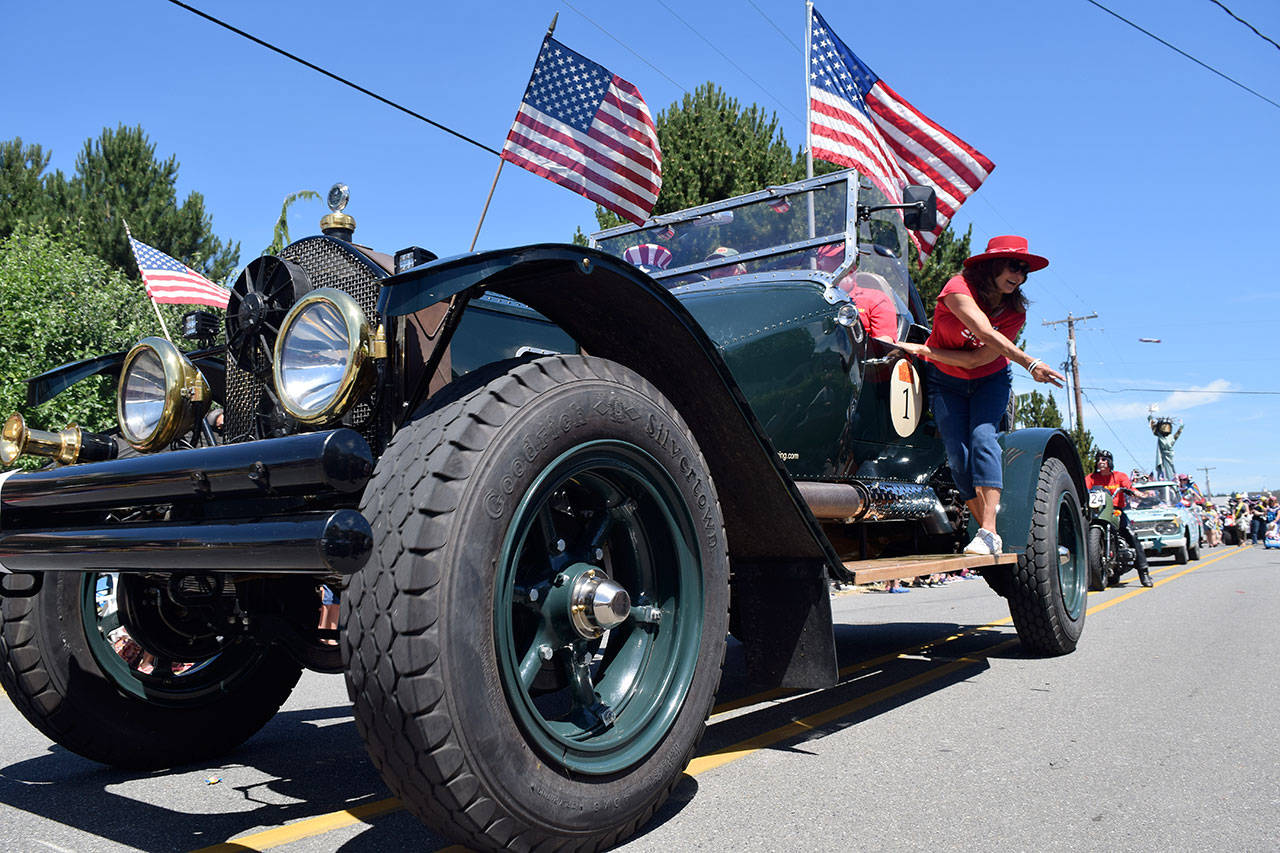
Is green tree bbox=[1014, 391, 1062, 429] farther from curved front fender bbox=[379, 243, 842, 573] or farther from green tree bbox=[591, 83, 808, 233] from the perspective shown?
curved front fender bbox=[379, 243, 842, 573]

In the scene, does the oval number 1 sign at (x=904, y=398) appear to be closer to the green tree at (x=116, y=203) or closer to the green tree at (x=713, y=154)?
the green tree at (x=713, y=154)

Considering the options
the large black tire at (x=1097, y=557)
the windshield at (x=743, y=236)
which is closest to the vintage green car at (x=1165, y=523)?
the large black tire at (x=1097, y=557)

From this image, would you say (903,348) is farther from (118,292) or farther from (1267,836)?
(118,292)

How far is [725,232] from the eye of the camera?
5.16m

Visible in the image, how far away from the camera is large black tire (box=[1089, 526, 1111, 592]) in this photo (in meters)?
11.1

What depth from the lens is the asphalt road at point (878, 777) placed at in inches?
96.0

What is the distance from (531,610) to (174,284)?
4.53 metres

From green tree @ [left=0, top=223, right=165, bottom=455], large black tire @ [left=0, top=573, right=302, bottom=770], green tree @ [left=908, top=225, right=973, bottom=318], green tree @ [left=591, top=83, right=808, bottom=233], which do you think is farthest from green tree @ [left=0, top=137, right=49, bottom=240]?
large black tire @ [left=0, top=573, right=302, bottom=770]

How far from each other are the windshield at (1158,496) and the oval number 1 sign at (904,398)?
1843 cm

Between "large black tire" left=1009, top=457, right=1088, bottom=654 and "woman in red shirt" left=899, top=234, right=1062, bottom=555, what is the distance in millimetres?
398

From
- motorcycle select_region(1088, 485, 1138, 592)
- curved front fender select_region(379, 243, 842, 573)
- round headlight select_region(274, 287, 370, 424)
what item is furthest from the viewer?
motorcycle select_region(1088, 485, 1138, 592)

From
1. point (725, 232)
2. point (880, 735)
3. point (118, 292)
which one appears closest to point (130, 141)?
point (118, 292)

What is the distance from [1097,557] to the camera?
11195mm

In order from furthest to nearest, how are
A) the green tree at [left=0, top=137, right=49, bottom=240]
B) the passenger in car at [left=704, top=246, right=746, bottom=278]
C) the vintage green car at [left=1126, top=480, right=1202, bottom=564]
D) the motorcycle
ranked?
the green tree at [left=0, top=137, right=49, bottom=240], the vintage green car at [left=1126, top=480, right=1202, bottom=564], the motorcycle, the passenger in car at [left=704, top=246, right=746, bottom=278]
